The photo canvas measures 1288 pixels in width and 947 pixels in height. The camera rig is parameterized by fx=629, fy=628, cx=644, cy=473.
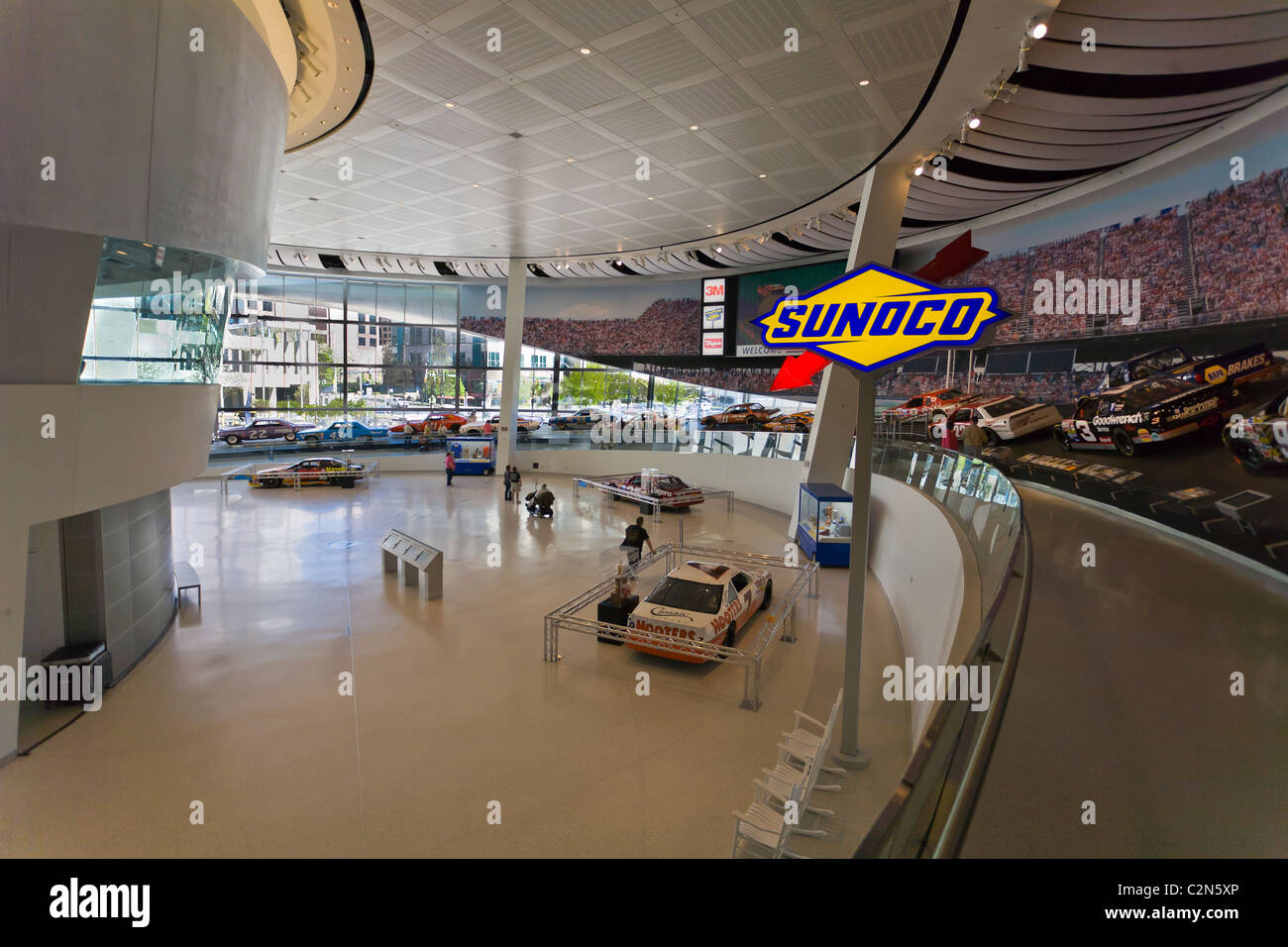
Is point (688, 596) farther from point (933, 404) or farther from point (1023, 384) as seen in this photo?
point (933, 404)

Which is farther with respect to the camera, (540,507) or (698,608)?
(540,507)

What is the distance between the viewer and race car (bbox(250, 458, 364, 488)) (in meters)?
21.0

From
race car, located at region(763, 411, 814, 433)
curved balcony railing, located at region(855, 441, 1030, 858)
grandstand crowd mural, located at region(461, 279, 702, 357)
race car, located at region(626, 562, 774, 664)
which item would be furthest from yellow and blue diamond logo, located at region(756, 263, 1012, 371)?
grandstand crowd mural, located at region(461, 279, 702, 357)

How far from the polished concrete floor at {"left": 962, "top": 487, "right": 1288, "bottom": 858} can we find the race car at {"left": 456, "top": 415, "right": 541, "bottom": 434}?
24.1 m

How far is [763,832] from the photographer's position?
4.43m

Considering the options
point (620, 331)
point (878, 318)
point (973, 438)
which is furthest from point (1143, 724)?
point (620, 331)

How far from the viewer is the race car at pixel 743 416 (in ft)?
83.7

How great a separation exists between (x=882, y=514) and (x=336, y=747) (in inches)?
412

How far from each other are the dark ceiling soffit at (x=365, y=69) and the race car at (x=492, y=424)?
15.6 metres

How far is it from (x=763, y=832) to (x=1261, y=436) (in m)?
7.82

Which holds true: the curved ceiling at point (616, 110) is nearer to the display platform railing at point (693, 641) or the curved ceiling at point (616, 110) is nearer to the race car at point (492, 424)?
the display platform railing at point (693, 641)

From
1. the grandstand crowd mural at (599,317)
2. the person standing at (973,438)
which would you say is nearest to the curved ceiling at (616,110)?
the person standing at (973,438)
